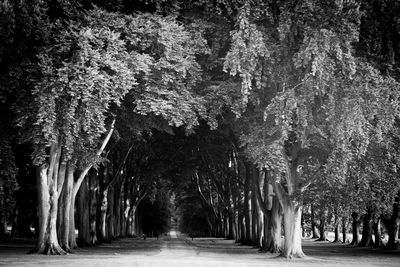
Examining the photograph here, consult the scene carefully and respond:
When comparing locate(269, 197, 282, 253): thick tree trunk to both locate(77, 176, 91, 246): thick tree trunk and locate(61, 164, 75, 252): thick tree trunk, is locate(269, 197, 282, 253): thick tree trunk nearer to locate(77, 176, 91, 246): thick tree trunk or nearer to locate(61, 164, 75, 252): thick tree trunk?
locate(61, 164, 75, 252): thick tree trunk

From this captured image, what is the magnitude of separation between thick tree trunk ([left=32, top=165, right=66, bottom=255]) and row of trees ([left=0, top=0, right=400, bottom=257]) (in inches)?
2.5

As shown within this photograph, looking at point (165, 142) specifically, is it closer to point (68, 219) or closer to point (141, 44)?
point (68, 219)

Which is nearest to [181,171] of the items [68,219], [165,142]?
[165,142]

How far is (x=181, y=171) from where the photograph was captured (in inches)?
2046

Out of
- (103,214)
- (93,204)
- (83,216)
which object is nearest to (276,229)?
(83,216)

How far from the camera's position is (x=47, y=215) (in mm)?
29016

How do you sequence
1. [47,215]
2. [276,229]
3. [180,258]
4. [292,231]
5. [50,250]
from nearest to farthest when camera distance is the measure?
[180,258], [50,250], [47,215], [292,231], [276,229]

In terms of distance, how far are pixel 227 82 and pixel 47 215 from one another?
1065cm

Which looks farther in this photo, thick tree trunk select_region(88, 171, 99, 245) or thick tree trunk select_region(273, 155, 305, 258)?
thick tree trunk select_region(88, 171, 99, 245)

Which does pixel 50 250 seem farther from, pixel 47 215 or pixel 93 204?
pixel 93 204

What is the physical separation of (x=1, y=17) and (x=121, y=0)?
564cm

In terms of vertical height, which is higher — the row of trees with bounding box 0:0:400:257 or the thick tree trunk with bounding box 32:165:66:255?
the row of trees with bounding box 0:0:400:257

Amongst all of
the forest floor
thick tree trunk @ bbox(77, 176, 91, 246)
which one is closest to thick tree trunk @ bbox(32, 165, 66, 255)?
the forest floor

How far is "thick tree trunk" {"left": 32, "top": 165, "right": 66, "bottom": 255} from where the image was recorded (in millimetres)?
28672
